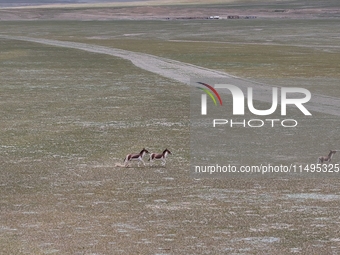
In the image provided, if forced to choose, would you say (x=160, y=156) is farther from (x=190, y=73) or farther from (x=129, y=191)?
(x=190, y=73)

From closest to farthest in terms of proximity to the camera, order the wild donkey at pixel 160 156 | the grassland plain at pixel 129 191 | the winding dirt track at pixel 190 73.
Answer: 1. the grassland plain at pixel 129 191
2. the wild donkey at pixel 160 156
3. the winding dirt track at pixel 190 73

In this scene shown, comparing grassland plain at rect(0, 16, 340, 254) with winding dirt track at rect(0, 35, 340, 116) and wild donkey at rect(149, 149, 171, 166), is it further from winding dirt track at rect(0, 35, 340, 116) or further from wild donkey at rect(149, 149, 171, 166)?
winding dirt track at rect(0, 35, 340, 116)

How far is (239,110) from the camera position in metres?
31.9

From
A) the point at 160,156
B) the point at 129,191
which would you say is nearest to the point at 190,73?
the point at 160,156

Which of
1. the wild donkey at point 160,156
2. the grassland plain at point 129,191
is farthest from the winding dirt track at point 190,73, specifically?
the wild donkey at point 160,156

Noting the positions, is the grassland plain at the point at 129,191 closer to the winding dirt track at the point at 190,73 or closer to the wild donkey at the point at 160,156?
the wild donkey at the point at 160,156

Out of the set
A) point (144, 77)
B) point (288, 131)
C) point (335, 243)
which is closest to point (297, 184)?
point (335, 243)

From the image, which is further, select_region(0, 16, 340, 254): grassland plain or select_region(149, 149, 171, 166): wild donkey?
select_region(149, 149, 171, 166): wild donkey

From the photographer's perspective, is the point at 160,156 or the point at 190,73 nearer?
the point at 160,156

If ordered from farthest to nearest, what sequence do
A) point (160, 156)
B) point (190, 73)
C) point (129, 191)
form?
point (190, 73) < point (160, 156) < point (129, 191)

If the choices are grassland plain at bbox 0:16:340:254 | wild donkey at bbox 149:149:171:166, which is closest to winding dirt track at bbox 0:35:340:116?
grassland plain at bbox 0:16:340:254

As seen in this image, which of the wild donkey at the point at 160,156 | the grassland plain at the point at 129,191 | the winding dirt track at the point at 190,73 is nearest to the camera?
the grassland plain at the point at 129,191

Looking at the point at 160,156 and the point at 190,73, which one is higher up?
the point at 160,156

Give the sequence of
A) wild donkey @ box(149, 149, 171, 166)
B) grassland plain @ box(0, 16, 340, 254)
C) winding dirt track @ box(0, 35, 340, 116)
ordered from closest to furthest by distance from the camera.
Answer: grassland plain @ box(0, 16, 340, 254) < wild donkey @ box(149, 149, 171, 166) < winding dirt track @ box(0, 35, 340, 116)
